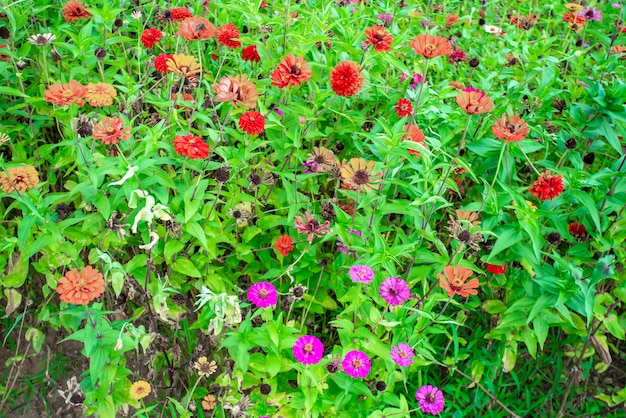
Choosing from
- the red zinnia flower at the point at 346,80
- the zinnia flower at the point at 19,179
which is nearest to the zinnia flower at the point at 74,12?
the zinnia flower at the point at 19,179

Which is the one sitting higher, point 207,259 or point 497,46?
point 497,46

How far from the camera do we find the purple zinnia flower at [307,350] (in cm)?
176

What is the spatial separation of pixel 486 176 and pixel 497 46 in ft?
4.09

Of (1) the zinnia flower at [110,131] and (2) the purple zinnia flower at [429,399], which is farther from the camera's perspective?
(2) the purple zinnia flower at [429,399]

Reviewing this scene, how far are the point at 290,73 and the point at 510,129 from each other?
0.73 m

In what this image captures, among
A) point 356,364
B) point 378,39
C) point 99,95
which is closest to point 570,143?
point 378,39

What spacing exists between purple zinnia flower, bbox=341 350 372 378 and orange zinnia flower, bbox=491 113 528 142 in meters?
0.79

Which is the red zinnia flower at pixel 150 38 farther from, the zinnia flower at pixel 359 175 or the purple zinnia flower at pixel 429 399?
the purple zinnia flower at pixel 429 399

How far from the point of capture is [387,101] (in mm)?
2312

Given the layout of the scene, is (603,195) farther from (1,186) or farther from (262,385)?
(1,186)

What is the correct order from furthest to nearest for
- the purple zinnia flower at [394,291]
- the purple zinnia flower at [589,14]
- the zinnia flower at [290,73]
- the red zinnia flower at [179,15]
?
1. the purple zinnia flower at [589,14]
2. the red zinnia flower at [179,15]
3. the zinnia flower at [290,73]
4. the purple zinnia flower at [394,291]

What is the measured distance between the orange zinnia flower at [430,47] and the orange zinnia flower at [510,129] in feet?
0.93

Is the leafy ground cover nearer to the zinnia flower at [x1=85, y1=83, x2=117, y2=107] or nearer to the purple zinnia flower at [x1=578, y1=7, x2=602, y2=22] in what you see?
the zinnia flower at [x1=85, y1=83, x2=117, y2=107]

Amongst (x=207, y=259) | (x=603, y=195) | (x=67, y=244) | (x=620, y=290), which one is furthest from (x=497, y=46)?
(x=67, y=244)
